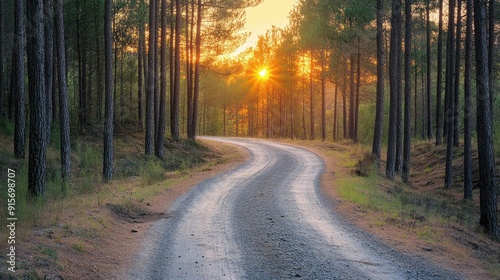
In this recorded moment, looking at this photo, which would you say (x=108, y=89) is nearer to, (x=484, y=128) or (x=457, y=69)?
(x=484, y=128)

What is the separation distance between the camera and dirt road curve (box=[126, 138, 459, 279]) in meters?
7.82

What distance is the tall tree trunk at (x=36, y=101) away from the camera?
1213 centimetres

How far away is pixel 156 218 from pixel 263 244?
151 inches

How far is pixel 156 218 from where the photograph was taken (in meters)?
12.2

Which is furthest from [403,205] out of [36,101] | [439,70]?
[439,70]

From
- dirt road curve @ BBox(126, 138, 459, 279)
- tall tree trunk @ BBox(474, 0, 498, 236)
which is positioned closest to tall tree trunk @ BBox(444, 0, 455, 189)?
tall tree trunk @ BBox(474, 0, 498, 236)

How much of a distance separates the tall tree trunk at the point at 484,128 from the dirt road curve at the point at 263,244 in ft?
17.3

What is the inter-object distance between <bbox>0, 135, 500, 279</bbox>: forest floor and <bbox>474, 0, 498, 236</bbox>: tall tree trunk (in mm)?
690

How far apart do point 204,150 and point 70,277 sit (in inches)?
1015

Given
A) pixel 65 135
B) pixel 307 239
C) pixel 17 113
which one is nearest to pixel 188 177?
pixel 65 135

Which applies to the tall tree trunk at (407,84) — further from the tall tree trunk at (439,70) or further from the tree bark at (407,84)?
the tall tree trunk at (439,70)

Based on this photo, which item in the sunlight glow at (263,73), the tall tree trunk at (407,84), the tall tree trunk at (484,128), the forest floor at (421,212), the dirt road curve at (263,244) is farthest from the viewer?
the sunlight glow at (263,73)

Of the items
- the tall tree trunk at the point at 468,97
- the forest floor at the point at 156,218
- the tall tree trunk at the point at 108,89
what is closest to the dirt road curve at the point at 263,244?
the forest floor at the point at 156,218

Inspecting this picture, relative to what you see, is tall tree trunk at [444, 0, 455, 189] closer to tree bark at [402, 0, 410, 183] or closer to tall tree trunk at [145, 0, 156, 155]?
tree bark at [402, 0, 410, 183]
